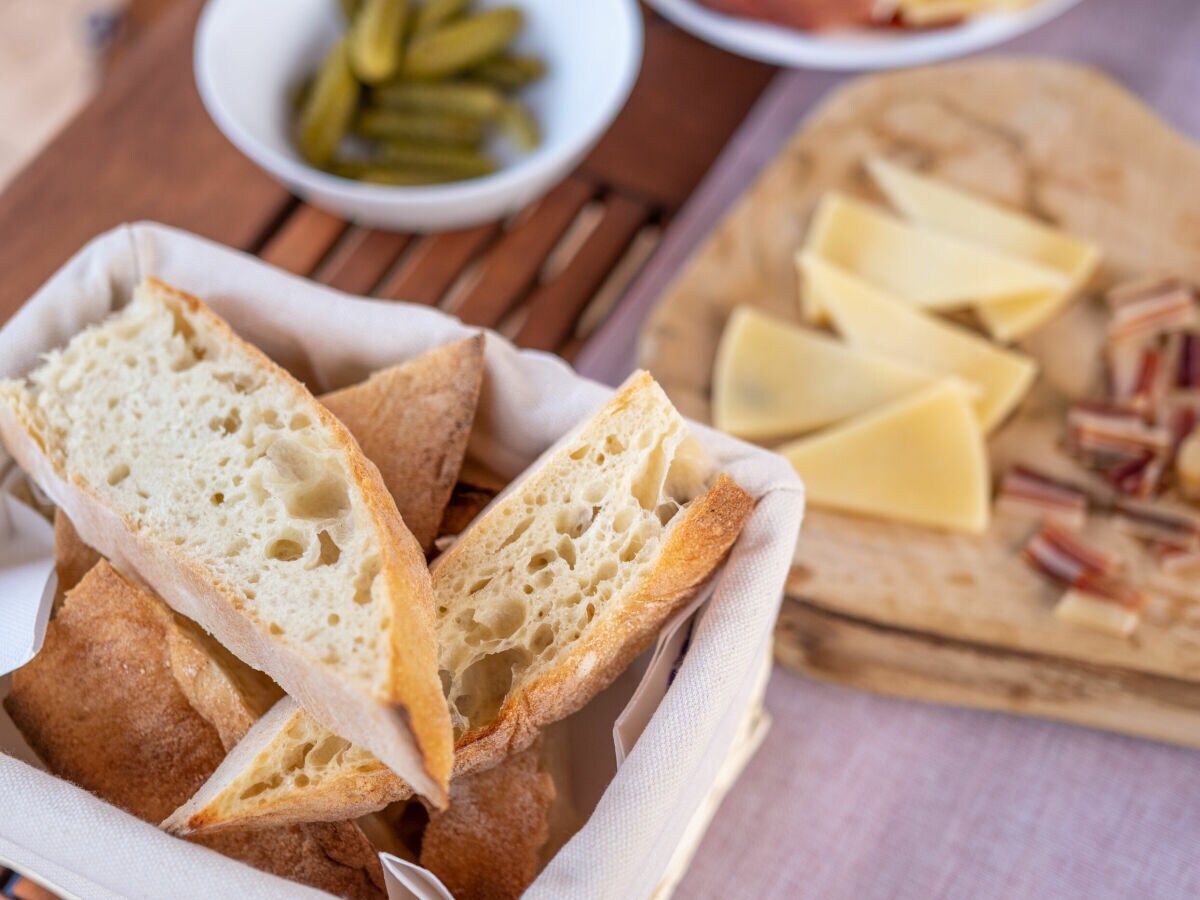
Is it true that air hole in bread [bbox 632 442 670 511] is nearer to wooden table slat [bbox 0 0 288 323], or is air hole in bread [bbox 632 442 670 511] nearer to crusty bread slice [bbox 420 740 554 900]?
crusty bread slice [bbox 420 740 554 900]

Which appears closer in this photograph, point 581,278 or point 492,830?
point 492,830

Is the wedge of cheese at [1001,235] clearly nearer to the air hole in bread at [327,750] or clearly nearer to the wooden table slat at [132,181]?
the wooden table slat at [132,181]

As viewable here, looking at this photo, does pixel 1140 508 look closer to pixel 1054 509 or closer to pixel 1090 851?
pixel 1054 509

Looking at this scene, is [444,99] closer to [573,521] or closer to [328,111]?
[328,111]

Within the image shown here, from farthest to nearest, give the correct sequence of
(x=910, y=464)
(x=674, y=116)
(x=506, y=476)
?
(x=674, y=116) → (x=910, y=464) → (x=506, y=476)

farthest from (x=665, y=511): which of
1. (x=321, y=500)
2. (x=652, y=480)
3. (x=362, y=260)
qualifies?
(x=362, y=260)

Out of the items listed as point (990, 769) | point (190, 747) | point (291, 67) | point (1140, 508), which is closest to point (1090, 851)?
point (990, 769)

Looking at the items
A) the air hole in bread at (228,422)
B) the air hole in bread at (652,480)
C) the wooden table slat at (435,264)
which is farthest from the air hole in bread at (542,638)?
the wooden table slat at (435,264)
